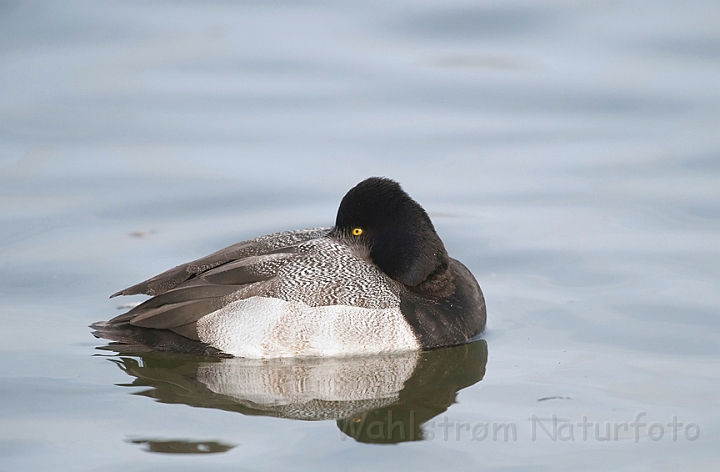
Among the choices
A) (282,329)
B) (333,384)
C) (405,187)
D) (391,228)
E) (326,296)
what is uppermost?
(405,187)

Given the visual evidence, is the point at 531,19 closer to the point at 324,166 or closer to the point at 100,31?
the point at 324,166

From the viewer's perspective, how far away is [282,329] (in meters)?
6.79

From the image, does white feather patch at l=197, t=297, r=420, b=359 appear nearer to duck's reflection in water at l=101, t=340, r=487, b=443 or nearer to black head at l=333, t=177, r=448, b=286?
duck's reflection in water at l=101, t=340, r=487, b=443

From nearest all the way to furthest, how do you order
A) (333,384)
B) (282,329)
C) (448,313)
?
(333,384) → (282,329) → (448,313)

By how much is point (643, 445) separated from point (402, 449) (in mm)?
1276

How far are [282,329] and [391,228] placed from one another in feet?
3.40

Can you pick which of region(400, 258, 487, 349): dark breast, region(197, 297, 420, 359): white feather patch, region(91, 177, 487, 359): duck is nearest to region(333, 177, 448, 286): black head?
region(91, 177, 487, 359): duck

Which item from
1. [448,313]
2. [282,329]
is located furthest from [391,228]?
[282,329]

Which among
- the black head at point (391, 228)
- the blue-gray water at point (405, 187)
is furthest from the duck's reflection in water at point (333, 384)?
the black head at point (391, 228)

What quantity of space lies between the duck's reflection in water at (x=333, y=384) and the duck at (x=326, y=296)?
94 millimetres

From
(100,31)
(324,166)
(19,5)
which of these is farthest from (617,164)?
(19,5)

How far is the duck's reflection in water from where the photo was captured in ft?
19.7

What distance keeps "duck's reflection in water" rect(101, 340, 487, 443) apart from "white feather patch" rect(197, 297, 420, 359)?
7 centimetres

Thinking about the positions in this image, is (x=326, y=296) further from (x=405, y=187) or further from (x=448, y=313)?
(x=405, y=187)
